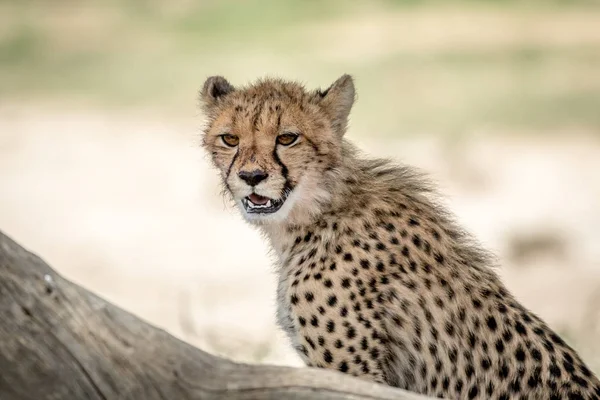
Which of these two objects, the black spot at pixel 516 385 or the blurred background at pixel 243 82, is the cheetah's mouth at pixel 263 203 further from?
the blurred background at pixel 243 82

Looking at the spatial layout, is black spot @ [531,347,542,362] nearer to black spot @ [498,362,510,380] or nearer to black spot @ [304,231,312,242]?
black spot @ [498,362,510,380]

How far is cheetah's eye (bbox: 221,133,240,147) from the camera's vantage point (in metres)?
3.45

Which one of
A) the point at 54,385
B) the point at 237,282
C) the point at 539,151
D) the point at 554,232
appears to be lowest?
the point at 54,385

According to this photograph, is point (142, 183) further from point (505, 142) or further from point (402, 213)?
point (402, 213)

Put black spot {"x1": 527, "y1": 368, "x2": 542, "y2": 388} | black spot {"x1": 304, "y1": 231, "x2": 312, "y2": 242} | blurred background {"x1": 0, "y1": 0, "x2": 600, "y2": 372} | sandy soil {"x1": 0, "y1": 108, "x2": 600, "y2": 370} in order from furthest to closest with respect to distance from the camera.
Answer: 1. blurred background {"x1": 0, "y1": 0, "x2": 600, "y2": 372}
2. sandy soil {"x1": 0, "y1": 108, "x2": 600, "y2": 370}
3. black spot {"x1": 304, "y1": 231, "x2": 312, "y2": 242}
4. black spot {"x1": 527, "y1": 368, "x2": 542, "y2": 388}

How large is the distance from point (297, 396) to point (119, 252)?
16.7 ft

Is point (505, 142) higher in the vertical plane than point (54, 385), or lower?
higher

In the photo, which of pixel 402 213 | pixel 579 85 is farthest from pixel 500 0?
pixel 402 213

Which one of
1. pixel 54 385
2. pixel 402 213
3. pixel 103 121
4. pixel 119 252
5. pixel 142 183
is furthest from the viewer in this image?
pixel 103 121

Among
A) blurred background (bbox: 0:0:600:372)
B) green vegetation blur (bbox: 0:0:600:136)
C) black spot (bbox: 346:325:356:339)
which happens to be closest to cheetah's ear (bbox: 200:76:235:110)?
black spot (bbox: 346:325:356:339)

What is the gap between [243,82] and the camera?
943cm

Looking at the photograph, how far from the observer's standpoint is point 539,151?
8.86 m

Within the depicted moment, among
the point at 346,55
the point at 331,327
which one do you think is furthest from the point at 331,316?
the point at 346,55

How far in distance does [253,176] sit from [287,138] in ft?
0.50
